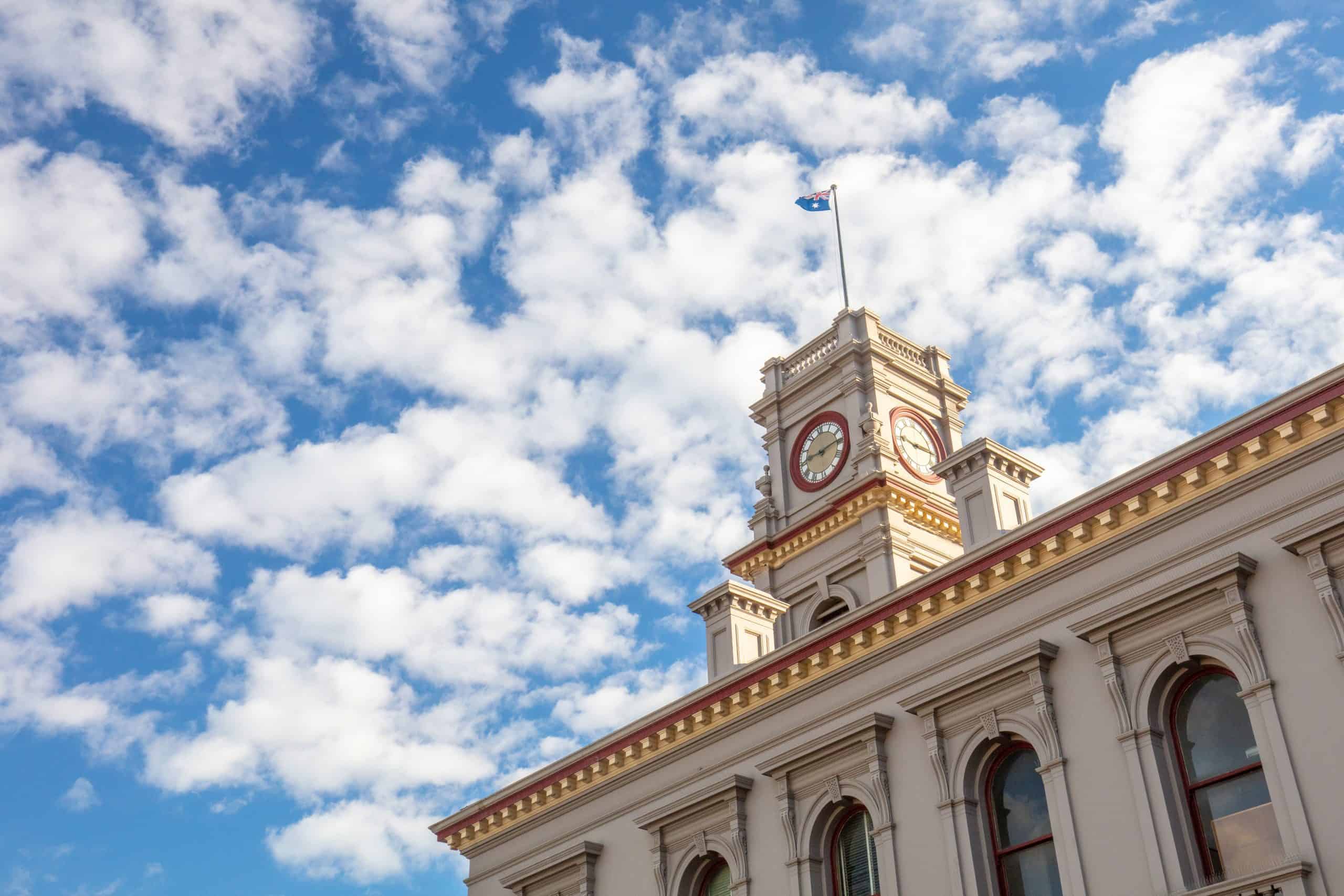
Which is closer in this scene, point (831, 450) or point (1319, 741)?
point (1319, 741)

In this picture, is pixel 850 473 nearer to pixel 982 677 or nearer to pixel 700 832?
pixel 700 832

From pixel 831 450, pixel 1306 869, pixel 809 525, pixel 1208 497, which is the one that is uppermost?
pixel 831 450

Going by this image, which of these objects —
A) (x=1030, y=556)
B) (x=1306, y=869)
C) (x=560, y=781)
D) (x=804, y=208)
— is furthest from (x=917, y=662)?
(x=804, y=208)

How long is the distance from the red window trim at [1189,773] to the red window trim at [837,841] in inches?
205

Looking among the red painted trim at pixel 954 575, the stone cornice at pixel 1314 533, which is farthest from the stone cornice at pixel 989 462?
the stone cornice at pixel 1314 533

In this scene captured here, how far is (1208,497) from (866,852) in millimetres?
7420

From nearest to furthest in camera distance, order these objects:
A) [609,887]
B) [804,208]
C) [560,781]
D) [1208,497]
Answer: [1208,497] < [609,887] < [560,781] < [804,208]

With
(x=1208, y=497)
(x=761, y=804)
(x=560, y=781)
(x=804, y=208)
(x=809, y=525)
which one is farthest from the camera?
(x=804, y=208)

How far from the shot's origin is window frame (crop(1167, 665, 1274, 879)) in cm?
1691

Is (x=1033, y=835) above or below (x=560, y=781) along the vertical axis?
below

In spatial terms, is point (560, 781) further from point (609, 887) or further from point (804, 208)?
point (804, 208)

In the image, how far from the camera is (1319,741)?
16.1m

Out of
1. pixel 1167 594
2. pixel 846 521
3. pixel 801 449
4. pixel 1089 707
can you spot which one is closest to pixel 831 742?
pixel 1089 707

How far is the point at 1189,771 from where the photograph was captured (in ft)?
57.6
